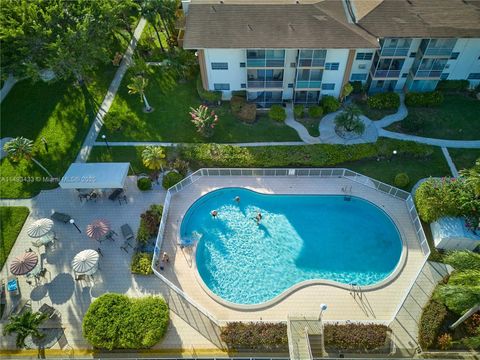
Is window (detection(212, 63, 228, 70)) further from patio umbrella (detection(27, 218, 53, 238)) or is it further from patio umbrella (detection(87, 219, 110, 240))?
patio umbrella (detection(27, 218, 53, 238))

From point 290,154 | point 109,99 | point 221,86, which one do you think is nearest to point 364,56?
point 290,154

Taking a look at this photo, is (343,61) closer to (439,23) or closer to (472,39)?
(439,23)

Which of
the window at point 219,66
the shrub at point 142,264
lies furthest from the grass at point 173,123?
the shrub at point 142,264

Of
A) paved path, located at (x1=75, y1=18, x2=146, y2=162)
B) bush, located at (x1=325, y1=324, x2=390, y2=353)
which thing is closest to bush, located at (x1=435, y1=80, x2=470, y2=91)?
bush, located at (x1=325, y1=324, x2=390, y2=353)

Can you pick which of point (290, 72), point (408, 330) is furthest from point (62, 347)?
point (290, 72)

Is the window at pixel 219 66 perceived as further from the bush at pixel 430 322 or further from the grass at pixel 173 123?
the bush at pixel 430 322

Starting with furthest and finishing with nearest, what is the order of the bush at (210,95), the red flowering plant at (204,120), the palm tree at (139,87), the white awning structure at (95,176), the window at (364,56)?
the bush at (210,95) < the window at (364,56) < the palm tree at (139,87) < the red flowering plant at (204,120) < the white awning structure at (95,176)

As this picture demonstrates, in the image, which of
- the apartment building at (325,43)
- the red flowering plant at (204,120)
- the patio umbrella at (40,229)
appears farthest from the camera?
the red flowering plant at (204,120)
